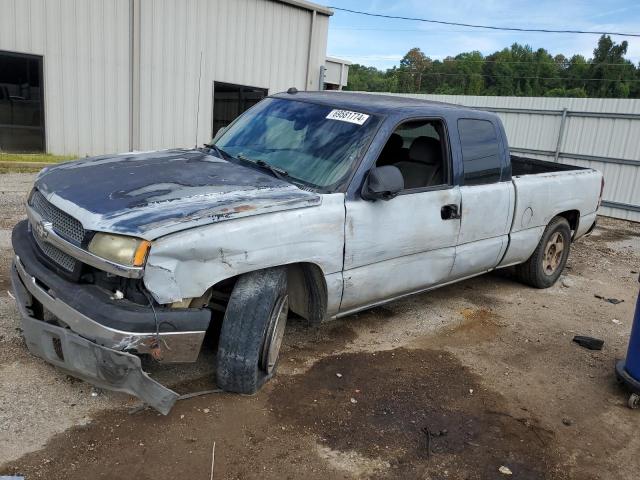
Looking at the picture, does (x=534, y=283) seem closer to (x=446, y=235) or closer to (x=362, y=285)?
(x=446, y=235)

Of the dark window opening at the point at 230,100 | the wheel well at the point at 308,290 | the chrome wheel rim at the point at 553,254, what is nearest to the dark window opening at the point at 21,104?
the dark window opening at the point at 230,100

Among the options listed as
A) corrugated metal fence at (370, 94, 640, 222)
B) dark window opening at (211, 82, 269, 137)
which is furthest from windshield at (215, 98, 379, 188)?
dark window opening at (211, 82, 269, 137)

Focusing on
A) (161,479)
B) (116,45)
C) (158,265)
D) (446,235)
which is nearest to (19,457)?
(161,479)

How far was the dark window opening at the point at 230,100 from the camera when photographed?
14.8 meters

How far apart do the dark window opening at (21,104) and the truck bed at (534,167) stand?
32.5ft

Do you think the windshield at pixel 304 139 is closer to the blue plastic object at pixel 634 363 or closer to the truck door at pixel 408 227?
the truck door at pixel 408 227

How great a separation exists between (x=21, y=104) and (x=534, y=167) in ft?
34.3

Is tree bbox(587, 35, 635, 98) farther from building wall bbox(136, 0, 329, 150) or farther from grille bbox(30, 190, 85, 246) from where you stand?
grille bbox(30, 190, 85, 246)

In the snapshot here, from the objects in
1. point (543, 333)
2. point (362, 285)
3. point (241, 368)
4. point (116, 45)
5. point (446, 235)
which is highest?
point (116, 45)

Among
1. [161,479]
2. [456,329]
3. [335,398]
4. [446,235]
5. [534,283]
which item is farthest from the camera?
[534,283]

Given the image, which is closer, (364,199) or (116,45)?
(364,199)

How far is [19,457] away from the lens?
2668mm

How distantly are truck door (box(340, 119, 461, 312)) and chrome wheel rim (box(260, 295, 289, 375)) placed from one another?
516 mm

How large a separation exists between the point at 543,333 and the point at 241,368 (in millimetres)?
3104
